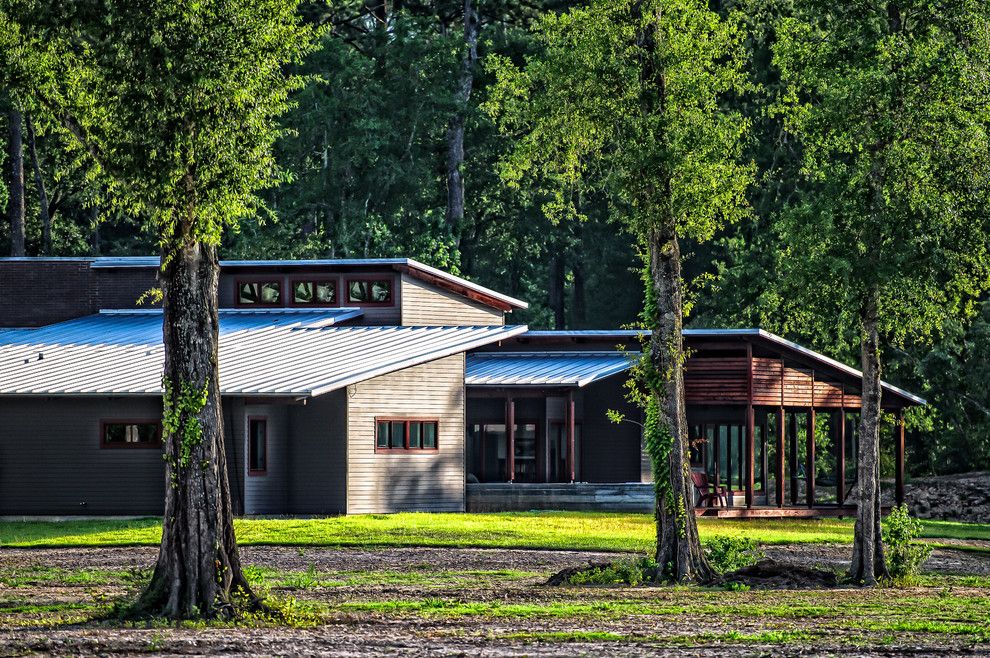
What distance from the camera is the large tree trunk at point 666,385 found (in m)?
25.4

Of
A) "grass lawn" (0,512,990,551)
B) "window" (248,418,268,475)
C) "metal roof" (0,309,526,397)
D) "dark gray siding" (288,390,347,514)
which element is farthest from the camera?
"dark gray siding" (288,390,347,514)

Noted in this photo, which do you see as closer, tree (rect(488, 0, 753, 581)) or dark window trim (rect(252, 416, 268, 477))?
tree (rect(488, 0, 753, 581))

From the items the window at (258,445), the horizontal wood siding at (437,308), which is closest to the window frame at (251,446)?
the window at (258,445)

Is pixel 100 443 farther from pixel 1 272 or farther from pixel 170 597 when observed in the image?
pixel 170 597

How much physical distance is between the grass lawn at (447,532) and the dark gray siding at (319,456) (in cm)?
120

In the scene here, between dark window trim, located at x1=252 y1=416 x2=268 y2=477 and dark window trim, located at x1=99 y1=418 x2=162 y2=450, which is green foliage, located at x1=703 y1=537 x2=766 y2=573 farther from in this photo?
dark window trim, located at x1=99 y1=418 x2=162 y2=450

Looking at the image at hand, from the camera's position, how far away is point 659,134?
25.1 meters

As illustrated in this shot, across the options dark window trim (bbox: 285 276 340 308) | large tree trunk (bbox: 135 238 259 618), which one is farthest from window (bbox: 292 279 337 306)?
large tree trunk (bbox: 135 238 259 618)

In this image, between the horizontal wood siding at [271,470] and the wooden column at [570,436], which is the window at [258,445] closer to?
the horizontal wood siding at [271,470]

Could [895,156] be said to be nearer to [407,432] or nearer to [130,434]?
[407,432]

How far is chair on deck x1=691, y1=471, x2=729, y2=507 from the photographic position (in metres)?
45.7

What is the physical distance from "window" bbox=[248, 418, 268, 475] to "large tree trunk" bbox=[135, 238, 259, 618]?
64.5 feet

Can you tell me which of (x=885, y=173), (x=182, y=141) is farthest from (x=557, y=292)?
(x=182, y=141)

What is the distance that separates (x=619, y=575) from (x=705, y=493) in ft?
71.4
